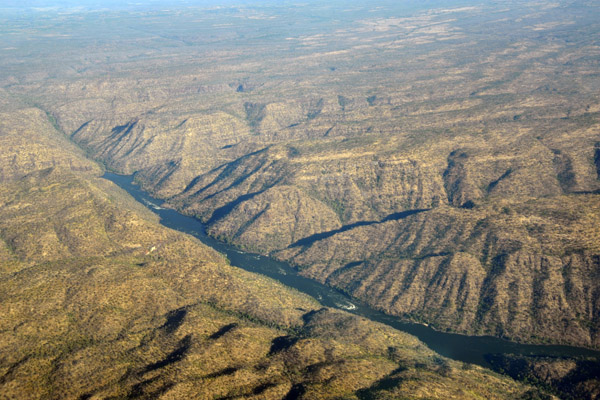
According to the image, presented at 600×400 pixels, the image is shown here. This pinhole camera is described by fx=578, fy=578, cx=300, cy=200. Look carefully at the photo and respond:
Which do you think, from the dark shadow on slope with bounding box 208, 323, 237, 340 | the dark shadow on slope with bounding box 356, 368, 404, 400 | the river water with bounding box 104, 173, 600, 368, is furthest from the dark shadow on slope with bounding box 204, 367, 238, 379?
the river water with bounding box 104, 173, 600, 368

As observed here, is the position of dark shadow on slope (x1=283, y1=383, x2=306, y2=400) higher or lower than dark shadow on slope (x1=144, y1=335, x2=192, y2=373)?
lower

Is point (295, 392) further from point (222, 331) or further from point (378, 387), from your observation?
point (222, 331)

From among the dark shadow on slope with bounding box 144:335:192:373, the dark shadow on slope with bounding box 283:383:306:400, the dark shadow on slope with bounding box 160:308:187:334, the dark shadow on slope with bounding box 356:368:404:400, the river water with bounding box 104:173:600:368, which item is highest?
the dark shadow on slope with bounding box 144:335:192:373

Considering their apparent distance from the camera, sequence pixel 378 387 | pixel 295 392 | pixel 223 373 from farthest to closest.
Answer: pixel 378 387 < pixel 223 373 < pixel 295 392

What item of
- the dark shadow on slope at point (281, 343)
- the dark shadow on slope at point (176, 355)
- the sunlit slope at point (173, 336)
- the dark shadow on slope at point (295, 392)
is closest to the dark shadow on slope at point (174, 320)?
the sunlit slope at point (173, 336)

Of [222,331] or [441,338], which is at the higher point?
[222,331]

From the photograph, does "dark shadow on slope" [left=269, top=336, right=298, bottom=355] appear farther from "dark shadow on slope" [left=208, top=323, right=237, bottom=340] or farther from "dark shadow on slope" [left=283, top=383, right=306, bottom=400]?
"dark shadow on slope" [left=283, top=383, right=306, bottom=400]

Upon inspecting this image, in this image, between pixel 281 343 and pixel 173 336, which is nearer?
pixel 173 336

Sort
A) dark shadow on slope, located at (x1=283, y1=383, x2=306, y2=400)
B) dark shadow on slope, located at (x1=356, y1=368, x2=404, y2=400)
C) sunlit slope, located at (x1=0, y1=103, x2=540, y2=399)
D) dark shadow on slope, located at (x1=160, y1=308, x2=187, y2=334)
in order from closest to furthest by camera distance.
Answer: dark shadow on slope, located at (x1=283, y1=383, x2=306, y2=400) < sunlit slope, located at (x1=0, y1=103, x2=540, y2=399) < dark shadow on slope, located at (x1=356, y1=368, x2=404, y2=400) < dark shadow on slope, located at (x1=160, y1=308, x2=187, y2=334)

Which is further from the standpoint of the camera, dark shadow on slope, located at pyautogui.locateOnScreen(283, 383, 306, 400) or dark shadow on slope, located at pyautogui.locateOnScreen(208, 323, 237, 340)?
dark shadow on slope, located at pyautogui.locateOnScreen(208, 323, 237, 340)

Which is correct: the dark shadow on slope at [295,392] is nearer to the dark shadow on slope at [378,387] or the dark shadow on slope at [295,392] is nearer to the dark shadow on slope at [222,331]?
the dark shadow on slope at [378,387]

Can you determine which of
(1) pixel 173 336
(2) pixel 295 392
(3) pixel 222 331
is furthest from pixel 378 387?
(1) pixel 173 336
